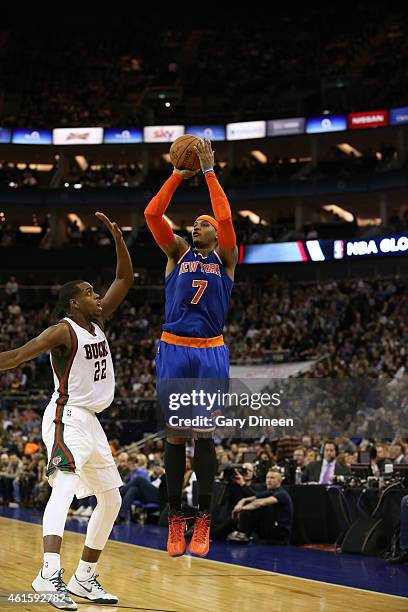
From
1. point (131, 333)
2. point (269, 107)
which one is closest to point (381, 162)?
point (269, 107)

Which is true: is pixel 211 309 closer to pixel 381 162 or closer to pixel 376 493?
pixel 376 493

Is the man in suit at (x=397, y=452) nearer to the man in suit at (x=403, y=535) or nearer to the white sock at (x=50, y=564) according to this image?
the man in suit at (x=403, y=535)

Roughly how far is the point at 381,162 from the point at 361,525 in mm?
25683

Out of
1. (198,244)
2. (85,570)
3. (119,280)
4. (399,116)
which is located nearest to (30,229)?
(399,116)

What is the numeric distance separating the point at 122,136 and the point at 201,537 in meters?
34.3

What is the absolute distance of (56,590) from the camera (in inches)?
266

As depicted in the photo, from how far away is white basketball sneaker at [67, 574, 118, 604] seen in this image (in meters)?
7.45

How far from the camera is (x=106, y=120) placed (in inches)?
1650

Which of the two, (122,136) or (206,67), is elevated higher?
(206,67)

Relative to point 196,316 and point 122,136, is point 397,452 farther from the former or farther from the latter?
point 122,136

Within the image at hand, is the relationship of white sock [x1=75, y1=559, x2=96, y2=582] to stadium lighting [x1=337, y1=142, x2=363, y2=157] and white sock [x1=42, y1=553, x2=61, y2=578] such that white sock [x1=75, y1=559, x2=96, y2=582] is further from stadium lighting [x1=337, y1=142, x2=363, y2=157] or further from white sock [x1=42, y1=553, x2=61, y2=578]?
stadium lighting [x1=337, y1=142, x2=363, y2=157]

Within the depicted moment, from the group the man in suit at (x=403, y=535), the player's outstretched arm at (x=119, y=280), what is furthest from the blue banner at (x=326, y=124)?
the player's outstretched arm at (x=119, y=280)

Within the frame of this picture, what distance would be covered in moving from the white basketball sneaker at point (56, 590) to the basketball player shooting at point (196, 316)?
2.73ft

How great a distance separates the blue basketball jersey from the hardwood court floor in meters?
2.23
